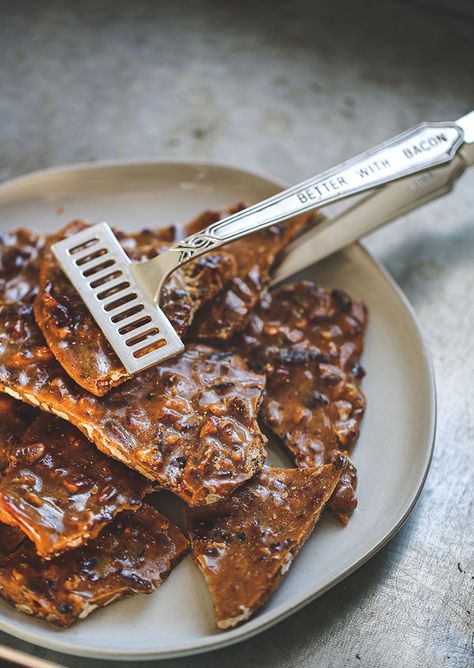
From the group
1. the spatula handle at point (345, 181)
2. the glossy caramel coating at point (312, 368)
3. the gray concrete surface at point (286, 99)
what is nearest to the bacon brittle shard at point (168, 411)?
the glossy caramel coating at point (312, 368)

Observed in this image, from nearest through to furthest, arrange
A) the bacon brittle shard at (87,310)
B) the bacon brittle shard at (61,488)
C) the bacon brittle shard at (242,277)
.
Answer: the bacon brittle shard at (61,488), the bacon brittle shard at (87,310), the bacon brittle shard at (242,277)

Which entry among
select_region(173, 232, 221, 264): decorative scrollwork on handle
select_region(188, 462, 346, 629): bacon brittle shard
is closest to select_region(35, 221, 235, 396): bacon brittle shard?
select_region(173, 232, 221, 264): decorative scrollwork on handle

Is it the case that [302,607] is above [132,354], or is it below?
below

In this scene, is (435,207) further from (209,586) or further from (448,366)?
(209,586)

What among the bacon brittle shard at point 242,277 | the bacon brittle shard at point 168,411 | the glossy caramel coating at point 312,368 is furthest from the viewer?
the bacon brittle shard at point 242,277

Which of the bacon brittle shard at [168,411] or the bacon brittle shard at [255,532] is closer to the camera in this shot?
the bacon brittle shard at [255,532]

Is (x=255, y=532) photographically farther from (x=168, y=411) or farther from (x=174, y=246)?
(x=174, y=246)

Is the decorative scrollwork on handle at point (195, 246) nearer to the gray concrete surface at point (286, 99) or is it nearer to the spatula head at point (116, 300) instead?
the spatula head at point (116, 300)

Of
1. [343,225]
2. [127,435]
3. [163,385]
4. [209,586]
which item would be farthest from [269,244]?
[209,586]
